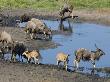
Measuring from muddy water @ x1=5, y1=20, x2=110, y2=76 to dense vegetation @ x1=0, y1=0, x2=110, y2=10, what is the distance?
21.5ft

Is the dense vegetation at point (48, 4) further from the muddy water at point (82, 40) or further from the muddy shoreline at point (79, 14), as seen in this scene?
the muddy water at point (82, 40)

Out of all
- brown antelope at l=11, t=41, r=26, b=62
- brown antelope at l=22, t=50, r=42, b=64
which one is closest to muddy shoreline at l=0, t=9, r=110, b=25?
brown antelope at l=11, t=41, r=26, b=62

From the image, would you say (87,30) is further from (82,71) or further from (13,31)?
(82,71)

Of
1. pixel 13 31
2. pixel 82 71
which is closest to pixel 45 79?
pixel 82 71

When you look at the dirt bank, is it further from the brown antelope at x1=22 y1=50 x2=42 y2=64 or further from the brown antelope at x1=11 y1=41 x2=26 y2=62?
the brown antelope at x1=11 y1=41 x2=26 y2=62

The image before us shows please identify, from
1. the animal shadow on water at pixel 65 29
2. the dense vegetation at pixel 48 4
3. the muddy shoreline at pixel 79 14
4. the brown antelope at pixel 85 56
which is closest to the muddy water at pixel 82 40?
the animal shadow on water at pixel 65 29

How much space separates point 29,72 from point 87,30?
17951 millimetres

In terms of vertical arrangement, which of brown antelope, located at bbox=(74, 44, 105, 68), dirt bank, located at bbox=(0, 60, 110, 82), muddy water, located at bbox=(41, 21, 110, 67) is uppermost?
brown antelope, located at bbox=(74, 44, 105, 68)

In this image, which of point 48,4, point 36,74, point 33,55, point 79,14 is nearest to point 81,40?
point 33,55

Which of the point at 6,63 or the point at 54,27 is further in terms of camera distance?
the point at 54,27

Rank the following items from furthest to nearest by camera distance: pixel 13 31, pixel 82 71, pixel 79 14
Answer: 1. pixel 79 14
2. pixel 13 31
3. pixel 82 71

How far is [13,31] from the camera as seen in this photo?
38.2 metres

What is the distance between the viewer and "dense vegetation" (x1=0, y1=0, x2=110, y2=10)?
5247cm

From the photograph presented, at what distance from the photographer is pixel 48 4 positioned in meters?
53.5
